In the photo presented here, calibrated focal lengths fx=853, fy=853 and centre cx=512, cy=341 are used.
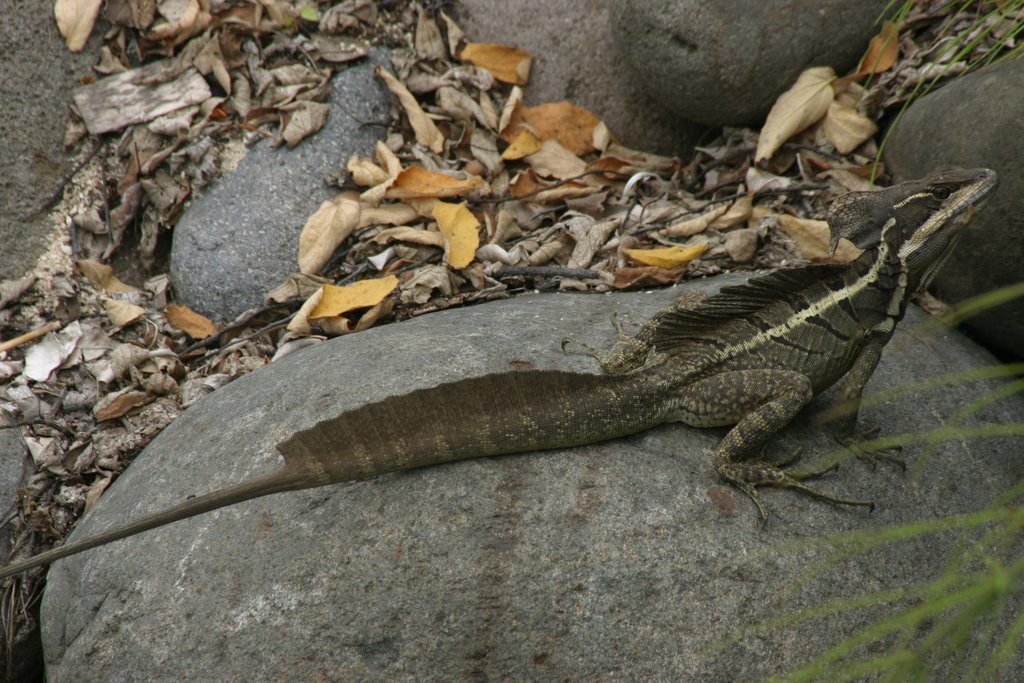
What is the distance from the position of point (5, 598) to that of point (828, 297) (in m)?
3.89

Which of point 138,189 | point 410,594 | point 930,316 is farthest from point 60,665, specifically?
point 930,316

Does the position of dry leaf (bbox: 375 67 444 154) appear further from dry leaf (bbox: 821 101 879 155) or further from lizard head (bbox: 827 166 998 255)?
lizard head (bbox: 827 166 998 255)

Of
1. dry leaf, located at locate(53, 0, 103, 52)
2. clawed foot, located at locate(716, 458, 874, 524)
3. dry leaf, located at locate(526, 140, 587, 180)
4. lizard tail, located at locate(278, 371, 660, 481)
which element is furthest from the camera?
dry leaf, located at locate(526, 140, 587, 180)

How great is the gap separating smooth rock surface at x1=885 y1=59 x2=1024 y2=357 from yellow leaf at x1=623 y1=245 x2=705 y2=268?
1.29 meters

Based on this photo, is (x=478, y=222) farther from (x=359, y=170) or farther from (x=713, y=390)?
(x=713, y=390)

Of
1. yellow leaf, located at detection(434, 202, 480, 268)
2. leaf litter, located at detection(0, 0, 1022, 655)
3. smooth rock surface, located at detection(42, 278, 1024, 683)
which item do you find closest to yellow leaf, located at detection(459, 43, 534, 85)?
leaf litter, located at detection(0, 0, 1022, 655)

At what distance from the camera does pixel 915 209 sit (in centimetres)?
360

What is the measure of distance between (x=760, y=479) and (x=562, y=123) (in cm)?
335

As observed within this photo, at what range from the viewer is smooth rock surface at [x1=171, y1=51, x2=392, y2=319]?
16.7ft

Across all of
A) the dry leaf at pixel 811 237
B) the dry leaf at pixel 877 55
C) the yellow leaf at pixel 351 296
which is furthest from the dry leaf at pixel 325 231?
the dry leaf at pixel 877 55

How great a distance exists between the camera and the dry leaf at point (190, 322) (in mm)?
4969

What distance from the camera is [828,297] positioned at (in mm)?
A: 3631

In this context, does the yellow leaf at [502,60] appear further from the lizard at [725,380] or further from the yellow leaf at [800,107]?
the lizard at [725,380]

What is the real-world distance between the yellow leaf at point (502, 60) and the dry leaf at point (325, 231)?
1.50 meters
